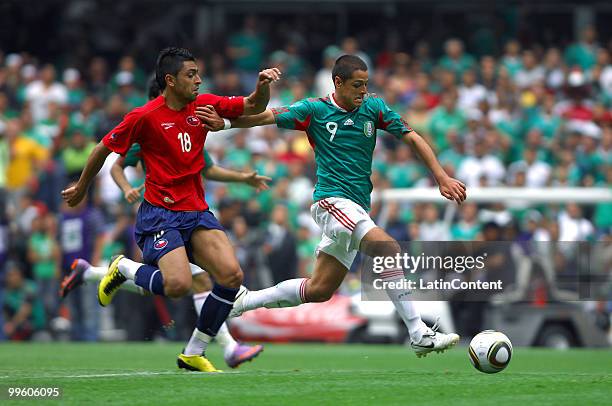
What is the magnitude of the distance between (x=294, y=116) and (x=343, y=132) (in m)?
0.41

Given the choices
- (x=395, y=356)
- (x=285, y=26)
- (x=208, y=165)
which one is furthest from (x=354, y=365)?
(x=285, y=26)

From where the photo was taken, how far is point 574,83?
913 inches

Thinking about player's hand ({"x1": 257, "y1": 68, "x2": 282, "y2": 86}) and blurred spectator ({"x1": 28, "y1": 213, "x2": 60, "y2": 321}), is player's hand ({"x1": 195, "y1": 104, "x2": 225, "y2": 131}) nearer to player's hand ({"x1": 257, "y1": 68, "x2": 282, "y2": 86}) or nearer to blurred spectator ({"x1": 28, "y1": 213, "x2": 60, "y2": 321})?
player's hand ({"x1": 257, "y1": 68, "x2": 282, "y2": 86})

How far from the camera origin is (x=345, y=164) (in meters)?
10.4

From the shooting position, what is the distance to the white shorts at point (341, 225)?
401 inches

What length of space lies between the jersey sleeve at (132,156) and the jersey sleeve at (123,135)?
62.4 inches

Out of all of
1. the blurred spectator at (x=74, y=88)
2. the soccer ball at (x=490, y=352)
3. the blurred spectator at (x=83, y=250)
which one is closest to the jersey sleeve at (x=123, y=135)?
the soccer ball at (x=490, y=352)

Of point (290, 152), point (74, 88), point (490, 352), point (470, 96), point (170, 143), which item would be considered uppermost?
point (74, 88)

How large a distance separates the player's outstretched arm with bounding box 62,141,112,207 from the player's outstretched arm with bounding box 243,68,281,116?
1176 mm

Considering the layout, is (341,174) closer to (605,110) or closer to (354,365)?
(354,365)

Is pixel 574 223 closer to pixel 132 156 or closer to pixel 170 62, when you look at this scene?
pixel 132 156

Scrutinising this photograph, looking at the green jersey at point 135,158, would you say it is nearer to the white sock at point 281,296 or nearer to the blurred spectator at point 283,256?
the white sock at point 281,296

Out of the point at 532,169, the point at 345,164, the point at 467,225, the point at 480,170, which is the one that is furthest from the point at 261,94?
the point at 532,169

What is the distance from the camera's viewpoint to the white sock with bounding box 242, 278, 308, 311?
10.7 metres
